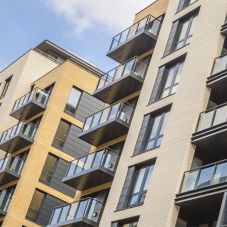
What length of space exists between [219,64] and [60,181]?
17432mm

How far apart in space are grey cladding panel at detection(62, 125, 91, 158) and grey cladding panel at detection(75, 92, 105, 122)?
1.04m

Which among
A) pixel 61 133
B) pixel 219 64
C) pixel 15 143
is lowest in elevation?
pixel 15 143

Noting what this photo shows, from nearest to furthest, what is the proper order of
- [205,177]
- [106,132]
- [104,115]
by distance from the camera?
[205,177] < [106,132] < [104,115]

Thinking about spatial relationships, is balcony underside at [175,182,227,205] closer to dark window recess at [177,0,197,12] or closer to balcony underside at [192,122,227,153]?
balcony underside at [192,122,227,153]

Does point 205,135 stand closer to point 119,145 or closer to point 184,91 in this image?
point 184,91

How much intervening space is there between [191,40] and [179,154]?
22.2ft

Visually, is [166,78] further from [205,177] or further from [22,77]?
[22,77]

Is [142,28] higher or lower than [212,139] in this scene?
higher

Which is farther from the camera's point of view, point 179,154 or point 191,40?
point 191,40

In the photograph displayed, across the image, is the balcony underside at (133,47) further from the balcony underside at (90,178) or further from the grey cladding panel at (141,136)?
the balcony underside at (90,178)

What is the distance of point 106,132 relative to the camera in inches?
1380

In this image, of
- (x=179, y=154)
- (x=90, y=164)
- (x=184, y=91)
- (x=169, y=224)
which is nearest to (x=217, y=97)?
(x=184, y=91)

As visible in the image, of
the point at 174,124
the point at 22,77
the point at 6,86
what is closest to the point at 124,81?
the point at 174,124

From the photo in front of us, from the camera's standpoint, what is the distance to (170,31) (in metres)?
34.0
